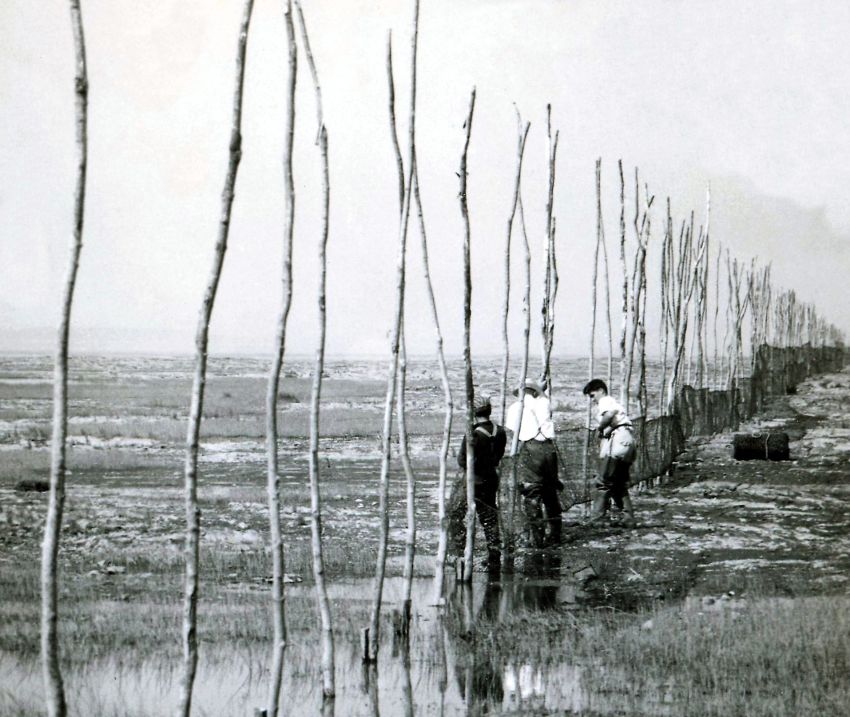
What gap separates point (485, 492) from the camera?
8375 mm

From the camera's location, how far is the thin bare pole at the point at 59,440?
3.86 m

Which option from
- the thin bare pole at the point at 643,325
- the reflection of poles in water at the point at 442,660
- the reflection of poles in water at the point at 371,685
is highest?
the thin bare pole at the point at 643,325

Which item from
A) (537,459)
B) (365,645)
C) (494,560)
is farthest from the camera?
(537,459)

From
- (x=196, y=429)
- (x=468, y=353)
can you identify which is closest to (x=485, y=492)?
(x=468, y=353)

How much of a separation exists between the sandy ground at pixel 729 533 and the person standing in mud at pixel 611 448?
29 centimetres

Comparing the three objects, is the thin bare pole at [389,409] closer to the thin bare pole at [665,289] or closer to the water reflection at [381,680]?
the water reflection at [381,680]

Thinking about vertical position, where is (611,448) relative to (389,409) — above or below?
below

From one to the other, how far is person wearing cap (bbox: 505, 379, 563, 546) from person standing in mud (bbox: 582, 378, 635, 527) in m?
0.55

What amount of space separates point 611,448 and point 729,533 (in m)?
1.27

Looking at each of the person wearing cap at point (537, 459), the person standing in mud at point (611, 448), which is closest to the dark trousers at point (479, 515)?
the person wearing cap at point (537, 459)

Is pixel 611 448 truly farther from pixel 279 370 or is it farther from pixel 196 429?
pixel 196 429

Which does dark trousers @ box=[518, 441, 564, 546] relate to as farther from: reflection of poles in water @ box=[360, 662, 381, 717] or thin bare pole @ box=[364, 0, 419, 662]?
reflection of poles in water @ box=[360, 662, 381, 717]

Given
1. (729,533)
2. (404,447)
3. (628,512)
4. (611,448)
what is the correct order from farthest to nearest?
1. (628,512)
2. (729,533)
3. (611,448)
4. (404,447)

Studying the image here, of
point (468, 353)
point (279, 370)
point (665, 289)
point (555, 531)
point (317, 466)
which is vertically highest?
point (665, 289)
